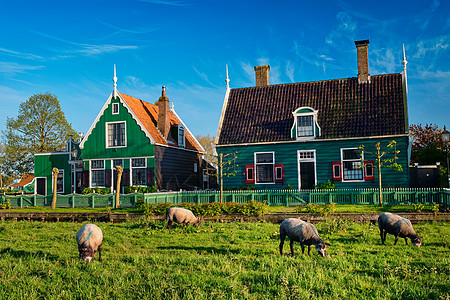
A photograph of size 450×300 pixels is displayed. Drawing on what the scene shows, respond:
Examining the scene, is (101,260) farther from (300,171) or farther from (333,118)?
(333,118)

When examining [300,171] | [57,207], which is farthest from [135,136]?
[300,171]

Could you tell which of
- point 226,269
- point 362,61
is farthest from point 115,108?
point 226,269

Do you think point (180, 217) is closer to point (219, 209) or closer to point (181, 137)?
point (219, 209)

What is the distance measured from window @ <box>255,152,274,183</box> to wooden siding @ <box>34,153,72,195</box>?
17936 mm

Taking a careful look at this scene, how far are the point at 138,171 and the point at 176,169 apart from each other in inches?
150

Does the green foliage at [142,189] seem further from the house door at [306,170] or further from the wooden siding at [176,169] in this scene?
the house door at [306,170]

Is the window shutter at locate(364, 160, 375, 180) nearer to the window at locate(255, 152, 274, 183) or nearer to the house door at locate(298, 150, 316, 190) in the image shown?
the house door at locate(298, 150, 316, 190)

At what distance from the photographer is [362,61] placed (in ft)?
97.8

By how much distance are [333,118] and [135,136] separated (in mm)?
14815

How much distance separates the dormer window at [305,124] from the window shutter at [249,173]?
12.1ft

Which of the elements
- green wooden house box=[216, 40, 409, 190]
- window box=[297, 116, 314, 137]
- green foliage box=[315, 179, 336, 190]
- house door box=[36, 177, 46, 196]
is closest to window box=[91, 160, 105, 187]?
house door box=[36, 177, 46, 196]

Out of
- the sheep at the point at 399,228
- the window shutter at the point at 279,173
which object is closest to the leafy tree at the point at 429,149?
the window shutter at the point at 279,173

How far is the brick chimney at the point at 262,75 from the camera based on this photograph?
109 feet

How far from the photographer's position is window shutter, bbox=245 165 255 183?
94.7 feet
